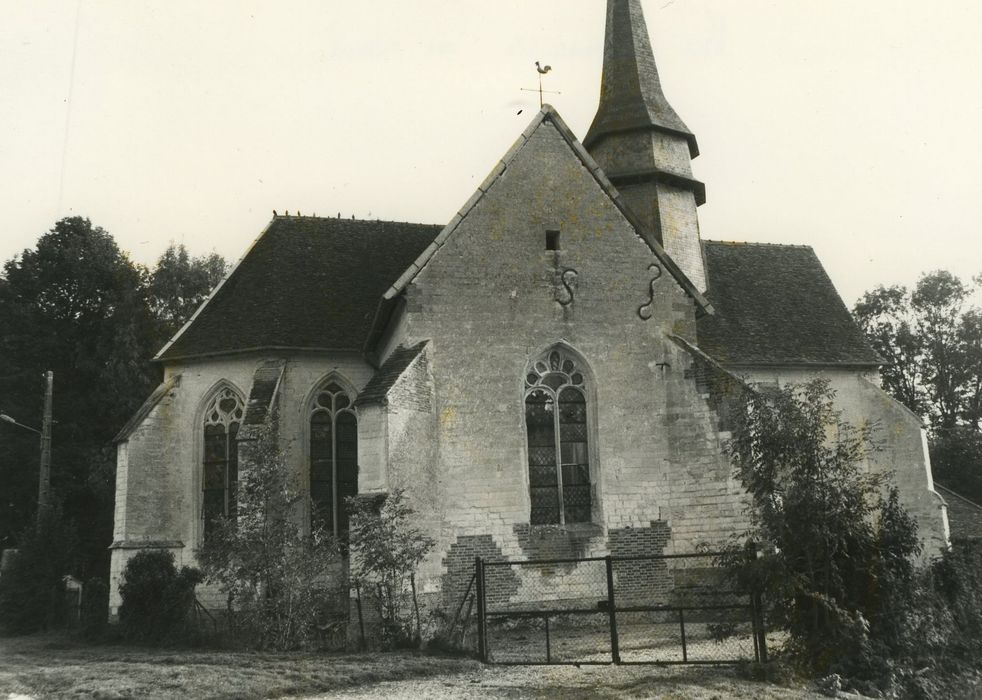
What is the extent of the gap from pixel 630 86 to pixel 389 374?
1298 cm

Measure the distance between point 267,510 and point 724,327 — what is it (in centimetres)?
1292

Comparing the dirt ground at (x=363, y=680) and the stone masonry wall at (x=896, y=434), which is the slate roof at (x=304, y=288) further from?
the stone masonry wall at (x=896, y=434)

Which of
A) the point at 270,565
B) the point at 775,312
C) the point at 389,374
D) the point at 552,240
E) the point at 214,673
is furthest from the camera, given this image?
the point at 775,312

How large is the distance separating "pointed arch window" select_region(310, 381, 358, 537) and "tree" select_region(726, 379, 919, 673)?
10053 millimetres

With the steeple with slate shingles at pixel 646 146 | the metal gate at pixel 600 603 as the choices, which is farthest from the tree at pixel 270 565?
the steeple with slate shingles at pixel 646 146

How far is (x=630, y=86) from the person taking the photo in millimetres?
23625

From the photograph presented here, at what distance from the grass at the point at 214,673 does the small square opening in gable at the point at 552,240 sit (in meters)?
8.16

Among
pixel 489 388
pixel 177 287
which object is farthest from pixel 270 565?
pixel 177 287

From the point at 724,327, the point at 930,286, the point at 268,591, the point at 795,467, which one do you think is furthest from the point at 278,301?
the point at 930,286

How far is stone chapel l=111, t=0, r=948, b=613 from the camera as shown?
1530 cm

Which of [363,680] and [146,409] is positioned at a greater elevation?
[146,409]

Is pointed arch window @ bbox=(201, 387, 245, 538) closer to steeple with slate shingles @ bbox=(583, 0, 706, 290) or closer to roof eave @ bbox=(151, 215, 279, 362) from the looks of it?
roof eave @ bbox=(151, 215, 279, 362)

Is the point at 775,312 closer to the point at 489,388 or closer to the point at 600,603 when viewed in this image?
the point at 489,388

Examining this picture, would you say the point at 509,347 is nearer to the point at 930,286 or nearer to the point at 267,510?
the point at 267,510
